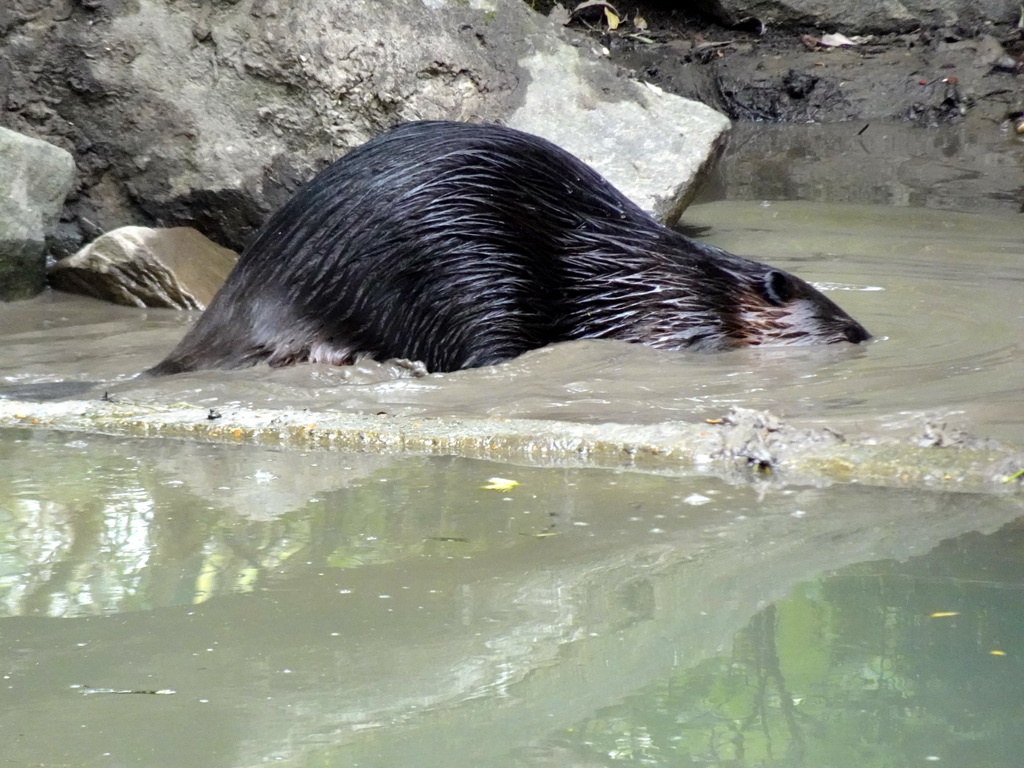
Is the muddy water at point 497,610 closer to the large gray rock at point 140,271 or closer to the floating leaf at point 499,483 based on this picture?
the floating leaf at point 499,483

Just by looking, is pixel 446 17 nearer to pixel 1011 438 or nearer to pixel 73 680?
pixel 1011 438

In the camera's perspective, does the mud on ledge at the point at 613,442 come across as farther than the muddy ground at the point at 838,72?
No

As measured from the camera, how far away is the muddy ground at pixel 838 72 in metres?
9.23

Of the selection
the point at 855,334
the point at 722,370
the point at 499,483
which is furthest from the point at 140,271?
the point at 499,483

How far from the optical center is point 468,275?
12.6 ft

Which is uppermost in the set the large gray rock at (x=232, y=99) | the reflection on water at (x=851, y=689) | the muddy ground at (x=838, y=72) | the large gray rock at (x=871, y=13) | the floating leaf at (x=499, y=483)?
the large gray rock at (x=871, y=13)

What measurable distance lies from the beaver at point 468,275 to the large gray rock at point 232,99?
1134 millimetres

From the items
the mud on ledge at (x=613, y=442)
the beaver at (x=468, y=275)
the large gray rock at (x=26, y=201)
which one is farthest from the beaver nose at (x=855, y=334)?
the large gray rock at (x=26, y=201)

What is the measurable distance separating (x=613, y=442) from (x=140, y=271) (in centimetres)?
268

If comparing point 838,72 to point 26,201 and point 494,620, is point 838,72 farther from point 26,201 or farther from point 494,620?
point 494,620

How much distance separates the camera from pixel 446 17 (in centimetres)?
535

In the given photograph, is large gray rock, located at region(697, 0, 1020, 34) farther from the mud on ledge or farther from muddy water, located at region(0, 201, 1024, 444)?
the mud on ledge

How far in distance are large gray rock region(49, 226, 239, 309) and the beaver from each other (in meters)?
0.85

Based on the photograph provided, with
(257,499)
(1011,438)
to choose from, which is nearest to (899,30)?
(1011,438)
